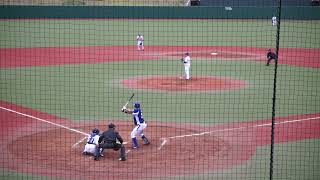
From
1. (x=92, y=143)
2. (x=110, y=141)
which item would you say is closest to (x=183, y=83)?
(x=92, y=143)

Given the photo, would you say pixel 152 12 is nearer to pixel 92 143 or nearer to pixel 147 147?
pixel 147 147

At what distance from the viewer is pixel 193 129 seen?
1407cm

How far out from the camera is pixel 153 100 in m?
18.0

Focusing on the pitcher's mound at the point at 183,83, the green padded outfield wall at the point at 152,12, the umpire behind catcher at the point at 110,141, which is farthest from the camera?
the green padded outfield wall at the point at 152,12

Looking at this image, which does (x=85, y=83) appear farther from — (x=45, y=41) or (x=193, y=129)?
(x=45, y=41)

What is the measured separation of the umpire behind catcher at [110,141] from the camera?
11000 millimetres

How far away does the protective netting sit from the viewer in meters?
11.1

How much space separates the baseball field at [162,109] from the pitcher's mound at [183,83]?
0.05 metres

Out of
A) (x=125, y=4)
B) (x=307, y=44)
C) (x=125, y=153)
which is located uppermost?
(x=125, y=4)

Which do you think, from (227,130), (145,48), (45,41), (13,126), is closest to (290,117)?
(227,130)

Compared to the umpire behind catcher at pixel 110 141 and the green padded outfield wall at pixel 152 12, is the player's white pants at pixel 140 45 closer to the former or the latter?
the green padded outfield wall at pixel 152 12

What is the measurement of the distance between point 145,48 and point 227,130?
2061 cm

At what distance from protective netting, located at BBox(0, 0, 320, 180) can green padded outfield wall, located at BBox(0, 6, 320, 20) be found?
0.12 m

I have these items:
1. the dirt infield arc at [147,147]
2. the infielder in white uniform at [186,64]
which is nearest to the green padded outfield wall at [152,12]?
the infielder in white uniform at [186,64]
